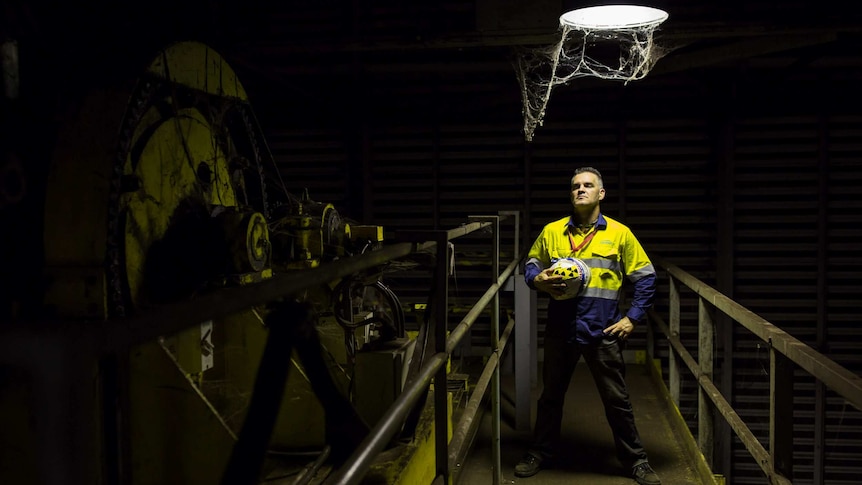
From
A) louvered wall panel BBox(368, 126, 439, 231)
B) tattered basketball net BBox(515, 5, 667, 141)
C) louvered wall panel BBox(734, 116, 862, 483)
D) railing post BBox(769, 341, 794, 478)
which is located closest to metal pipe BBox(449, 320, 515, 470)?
railing post BBox(769, 341, 794, 478)

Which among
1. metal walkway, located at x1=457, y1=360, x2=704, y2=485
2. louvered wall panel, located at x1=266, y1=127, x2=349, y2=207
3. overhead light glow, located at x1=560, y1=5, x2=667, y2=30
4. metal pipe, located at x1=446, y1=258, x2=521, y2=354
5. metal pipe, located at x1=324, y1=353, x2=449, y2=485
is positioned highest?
overhead light glow, located at x1=560, y1=5, x2=667, y2=30

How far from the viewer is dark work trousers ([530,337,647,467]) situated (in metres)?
4.59

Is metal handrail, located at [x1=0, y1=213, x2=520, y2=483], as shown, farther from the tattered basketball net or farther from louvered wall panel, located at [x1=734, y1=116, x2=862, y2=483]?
louvered wall panel, located at [x1=734, y1=116, x2=862, y2=483]

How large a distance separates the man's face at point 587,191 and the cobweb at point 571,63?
61.2 inches

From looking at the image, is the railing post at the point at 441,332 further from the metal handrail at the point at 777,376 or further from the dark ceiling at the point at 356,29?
the dark ceiling at the point at 356,29

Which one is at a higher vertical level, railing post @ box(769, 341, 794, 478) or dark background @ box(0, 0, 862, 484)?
dark background @ box(0, 0, 862, 484)

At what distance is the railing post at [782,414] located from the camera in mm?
2418

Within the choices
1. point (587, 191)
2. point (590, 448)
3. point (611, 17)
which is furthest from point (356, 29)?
point (590, 448)

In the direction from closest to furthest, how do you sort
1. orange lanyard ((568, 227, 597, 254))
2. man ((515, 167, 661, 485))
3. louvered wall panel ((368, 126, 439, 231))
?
man ((515, 167, 661, 485)), orange lanyard ((568, 227, 597, 254)), louvered wall panel ((368, 126, 439, 231))

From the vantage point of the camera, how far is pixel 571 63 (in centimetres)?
719

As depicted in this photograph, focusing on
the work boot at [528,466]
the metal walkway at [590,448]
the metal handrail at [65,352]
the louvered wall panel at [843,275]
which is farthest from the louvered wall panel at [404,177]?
the metal handrail at [65,352]

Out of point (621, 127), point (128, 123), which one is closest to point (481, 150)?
point (621, 127)

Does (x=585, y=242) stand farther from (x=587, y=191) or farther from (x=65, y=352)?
(x=65, y=352)

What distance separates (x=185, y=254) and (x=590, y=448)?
11.3ft
